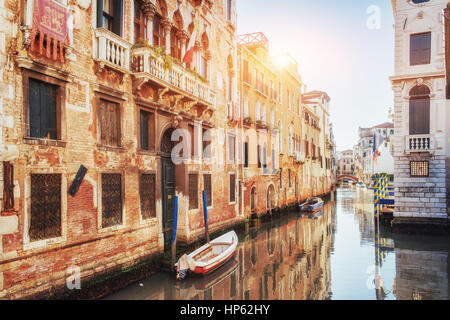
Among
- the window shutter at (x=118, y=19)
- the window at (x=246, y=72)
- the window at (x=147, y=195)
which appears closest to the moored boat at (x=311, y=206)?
the window at (x=246, y=72)

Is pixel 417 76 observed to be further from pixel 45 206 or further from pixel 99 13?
pixel 45 206

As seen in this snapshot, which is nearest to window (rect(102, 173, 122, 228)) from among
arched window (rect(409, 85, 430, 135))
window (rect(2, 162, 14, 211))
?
window (rect(2, 162, 14, 211))

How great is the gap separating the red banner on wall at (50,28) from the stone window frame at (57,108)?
431mm

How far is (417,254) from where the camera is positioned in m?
12.0

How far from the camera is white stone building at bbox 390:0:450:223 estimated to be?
49.3ft

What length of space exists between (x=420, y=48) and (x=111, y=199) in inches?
594

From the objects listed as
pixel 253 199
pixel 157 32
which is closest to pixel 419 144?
pixel 253 199

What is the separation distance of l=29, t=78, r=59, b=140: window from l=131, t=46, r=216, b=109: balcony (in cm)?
255

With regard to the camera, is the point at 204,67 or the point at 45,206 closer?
the point at 45,206

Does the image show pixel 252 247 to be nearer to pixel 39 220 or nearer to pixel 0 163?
pixel 39 220

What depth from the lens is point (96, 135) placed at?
7672mm

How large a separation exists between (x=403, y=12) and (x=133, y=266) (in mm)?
15951

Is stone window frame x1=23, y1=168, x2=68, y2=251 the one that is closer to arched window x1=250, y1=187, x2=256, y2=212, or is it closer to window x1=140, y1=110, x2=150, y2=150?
window x1=140, y1=110, x2=150, y2=150
